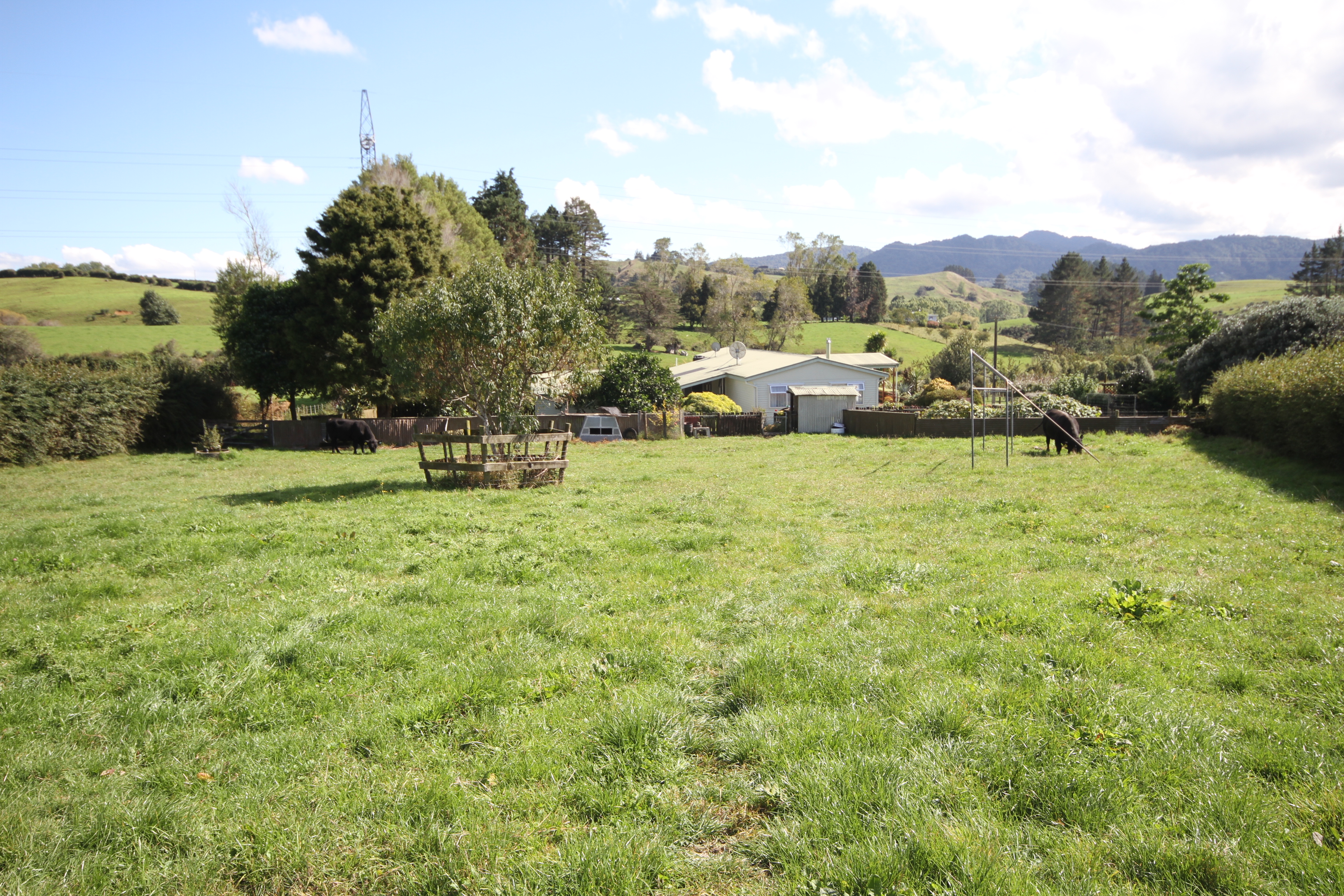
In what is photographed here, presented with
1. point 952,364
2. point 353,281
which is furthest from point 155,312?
point 952,364

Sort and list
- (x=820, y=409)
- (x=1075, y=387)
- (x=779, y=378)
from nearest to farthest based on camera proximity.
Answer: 1. (x=820, y=409)
2. (x=1075, y=387)
3. (x=779, y=378)

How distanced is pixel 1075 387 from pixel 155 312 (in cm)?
7694

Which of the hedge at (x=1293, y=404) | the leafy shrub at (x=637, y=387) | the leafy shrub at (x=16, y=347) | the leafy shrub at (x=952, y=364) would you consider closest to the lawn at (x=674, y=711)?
the hedge at (x=1293, y=404)

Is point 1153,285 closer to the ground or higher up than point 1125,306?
higher up

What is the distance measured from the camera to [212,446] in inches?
945

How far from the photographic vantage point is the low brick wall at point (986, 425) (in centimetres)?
2669

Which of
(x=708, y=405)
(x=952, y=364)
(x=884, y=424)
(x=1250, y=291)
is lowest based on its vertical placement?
(x=884, y=424)

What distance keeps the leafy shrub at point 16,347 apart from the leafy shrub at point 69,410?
2399 centimetres

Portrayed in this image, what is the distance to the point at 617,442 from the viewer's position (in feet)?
96.3

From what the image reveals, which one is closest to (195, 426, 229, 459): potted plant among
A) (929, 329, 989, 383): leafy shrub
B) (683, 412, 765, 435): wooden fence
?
(683, 412, 765, 435): wooden fence

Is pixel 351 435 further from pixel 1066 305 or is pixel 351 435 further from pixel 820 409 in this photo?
pixel 1066 305

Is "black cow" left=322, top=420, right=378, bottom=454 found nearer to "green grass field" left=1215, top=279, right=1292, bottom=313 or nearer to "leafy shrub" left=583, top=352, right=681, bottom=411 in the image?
"leafy shrub" left=583, top=352, right=681, bottom=411

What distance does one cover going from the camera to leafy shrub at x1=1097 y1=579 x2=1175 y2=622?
5.68 m

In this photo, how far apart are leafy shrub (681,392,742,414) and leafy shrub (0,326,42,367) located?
3945 cm
